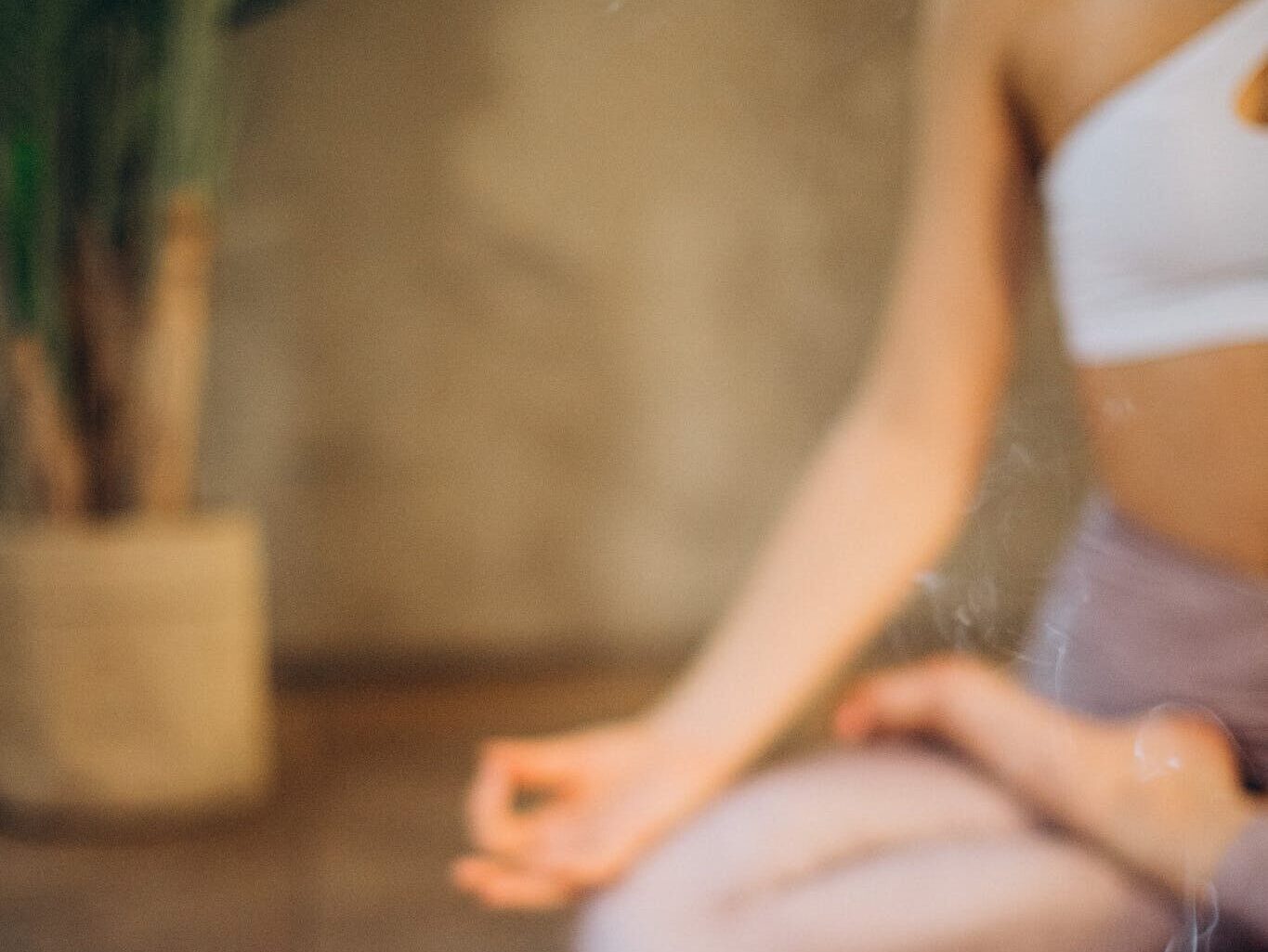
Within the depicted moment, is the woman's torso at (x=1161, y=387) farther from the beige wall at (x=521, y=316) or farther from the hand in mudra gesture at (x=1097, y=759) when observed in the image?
the beige wall at (x=521, y=316)

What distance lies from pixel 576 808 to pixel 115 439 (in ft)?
2.59

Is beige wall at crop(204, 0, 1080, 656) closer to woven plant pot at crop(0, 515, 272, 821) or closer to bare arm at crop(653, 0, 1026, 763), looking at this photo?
woven plant pot at crop(0, 515, 272, 821)

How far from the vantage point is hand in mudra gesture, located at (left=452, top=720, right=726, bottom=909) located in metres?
0.26

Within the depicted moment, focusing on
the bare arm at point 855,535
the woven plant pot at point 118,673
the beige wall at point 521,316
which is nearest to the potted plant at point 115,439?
the woven plant pot at point 118,673

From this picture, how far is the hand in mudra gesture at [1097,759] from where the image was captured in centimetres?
26

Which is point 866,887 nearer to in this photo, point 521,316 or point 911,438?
point 911,438

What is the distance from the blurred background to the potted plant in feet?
0.21

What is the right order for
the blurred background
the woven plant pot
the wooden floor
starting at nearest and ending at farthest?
the wooden floor < the woven plant pot < the blurred background

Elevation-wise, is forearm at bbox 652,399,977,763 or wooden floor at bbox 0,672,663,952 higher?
forearm at bbox 652,399,977,763

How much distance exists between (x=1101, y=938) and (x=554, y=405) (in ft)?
3.30

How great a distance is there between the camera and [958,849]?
0.27 meters

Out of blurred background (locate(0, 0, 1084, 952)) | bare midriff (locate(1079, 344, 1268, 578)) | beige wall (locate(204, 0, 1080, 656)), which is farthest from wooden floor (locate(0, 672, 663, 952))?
bare midriff (locate(1079, 344, 1268, 578))

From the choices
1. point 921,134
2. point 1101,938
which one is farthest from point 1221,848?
point 921,134

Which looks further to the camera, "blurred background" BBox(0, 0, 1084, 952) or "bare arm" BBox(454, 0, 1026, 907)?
"blurred background" BBox(0, 0, 1084, 952)
